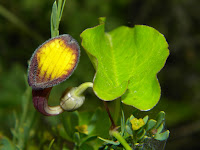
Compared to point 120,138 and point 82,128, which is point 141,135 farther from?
point 82,128

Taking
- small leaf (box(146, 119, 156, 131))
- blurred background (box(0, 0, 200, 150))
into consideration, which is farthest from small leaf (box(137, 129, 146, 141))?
blurred background (box(0, 0, 200, 150))

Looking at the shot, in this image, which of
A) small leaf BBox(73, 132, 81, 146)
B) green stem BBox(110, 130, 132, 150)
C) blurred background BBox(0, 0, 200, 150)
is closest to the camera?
green stem BBox(110, 130, 132, 150)

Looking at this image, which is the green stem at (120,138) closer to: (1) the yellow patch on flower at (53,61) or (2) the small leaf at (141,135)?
(2) the small leaf at (141,135)

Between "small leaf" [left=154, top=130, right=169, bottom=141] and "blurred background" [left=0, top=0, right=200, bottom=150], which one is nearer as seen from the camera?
"small leaf" [left=154, top=130, right=169, bottom=141]

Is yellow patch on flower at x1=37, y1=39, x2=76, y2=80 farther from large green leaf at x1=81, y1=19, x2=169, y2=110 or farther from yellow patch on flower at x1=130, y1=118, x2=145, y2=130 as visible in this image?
yellow patch on flower at x1=130, y1=118, x2=145, y2=130

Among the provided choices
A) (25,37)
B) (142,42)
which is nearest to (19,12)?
(25,37)
